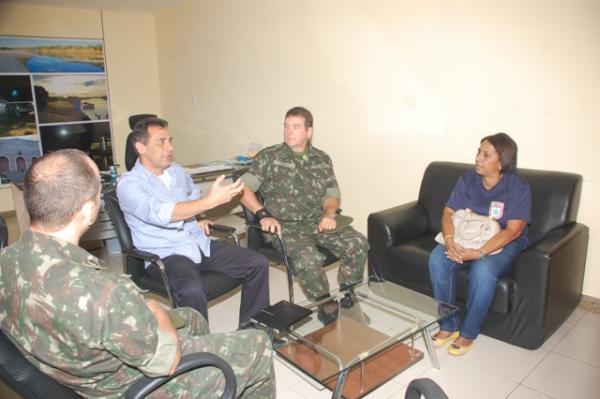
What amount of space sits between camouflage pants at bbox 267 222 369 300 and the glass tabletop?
0.22 meters

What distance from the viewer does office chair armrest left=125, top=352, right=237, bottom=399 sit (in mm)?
1247

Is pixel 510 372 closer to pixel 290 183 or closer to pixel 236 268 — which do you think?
pixel 236 268

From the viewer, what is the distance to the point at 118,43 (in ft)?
19.7

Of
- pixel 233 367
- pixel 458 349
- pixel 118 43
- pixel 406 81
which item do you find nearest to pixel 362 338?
pixel 458 349

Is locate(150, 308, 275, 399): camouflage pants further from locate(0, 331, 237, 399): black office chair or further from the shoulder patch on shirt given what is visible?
the shoulder patch on shirt

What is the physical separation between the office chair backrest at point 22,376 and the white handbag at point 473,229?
2103 millimetres

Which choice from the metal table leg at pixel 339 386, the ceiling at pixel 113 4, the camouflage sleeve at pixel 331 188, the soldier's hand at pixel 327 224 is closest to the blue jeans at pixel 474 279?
the soldier's hand at pixel 327 224

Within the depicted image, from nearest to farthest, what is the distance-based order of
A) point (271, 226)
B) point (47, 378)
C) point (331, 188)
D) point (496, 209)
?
point (47, 378)
point (496, 209)
point (271, 226)
point (331, 188)

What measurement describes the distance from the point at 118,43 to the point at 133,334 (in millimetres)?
5789

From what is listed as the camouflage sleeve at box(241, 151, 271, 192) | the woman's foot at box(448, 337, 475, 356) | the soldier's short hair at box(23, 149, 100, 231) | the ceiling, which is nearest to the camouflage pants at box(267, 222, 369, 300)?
the camouflage sleeve at box(241, 151, 271, 192)

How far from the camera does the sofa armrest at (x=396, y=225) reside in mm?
2926

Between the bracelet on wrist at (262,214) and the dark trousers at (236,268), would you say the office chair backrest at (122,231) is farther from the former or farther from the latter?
the bracelet on wrist at (262,214)

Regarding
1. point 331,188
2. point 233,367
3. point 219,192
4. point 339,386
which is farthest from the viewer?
point 331,188

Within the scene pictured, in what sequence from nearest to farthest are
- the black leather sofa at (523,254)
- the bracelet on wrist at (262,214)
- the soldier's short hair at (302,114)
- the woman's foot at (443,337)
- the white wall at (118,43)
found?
the black leather sofa at (523,254) < the woman's foot at (443,337) < the bracelet on wrist at (262,214) < the soldier's short hair at (302,114) < the white wall at (118,43)
